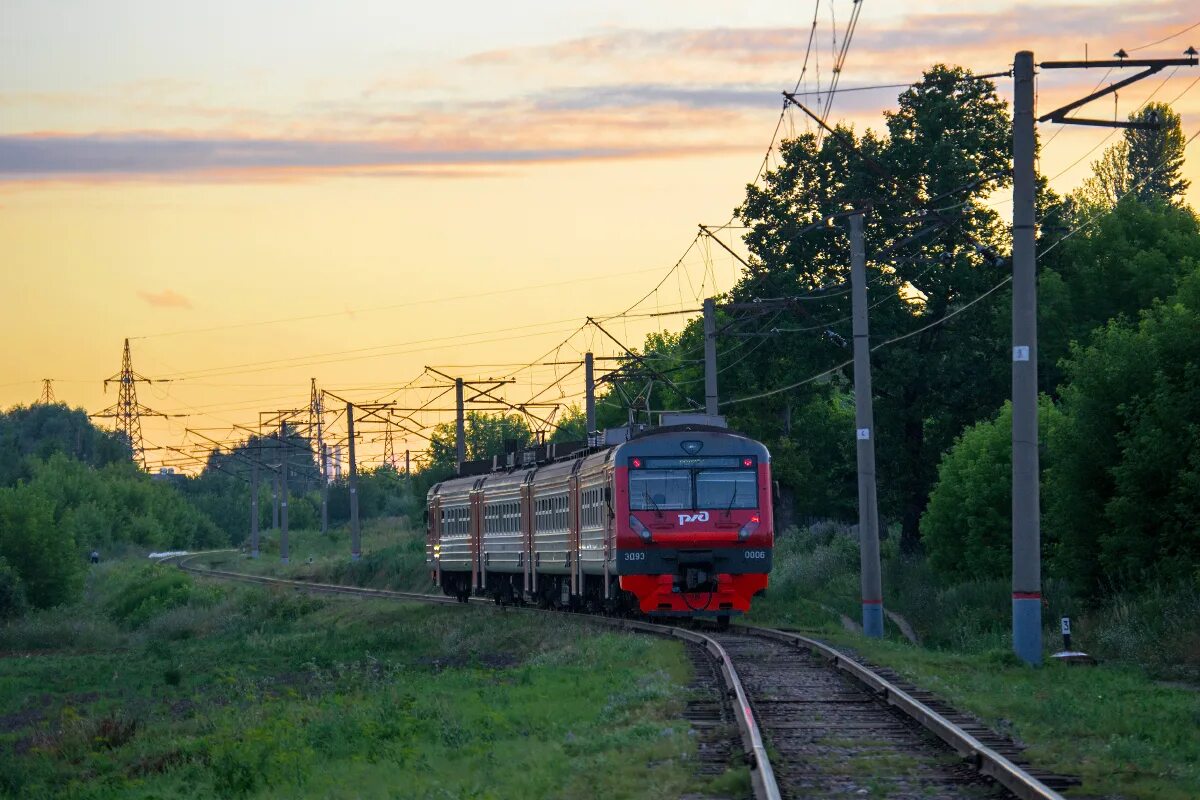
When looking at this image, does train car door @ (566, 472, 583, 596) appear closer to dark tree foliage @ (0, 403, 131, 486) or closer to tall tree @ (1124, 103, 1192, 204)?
tall tree @ (1124, 103, 1192, 204)

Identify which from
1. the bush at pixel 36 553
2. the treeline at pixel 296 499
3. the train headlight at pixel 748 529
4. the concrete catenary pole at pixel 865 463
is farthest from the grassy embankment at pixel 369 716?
the treeline at pixel 296 499

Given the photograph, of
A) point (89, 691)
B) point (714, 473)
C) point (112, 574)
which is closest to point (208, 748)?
point (714, 473)

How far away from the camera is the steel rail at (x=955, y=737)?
1054cm

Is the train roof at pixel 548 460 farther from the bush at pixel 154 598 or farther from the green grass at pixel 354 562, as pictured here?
A: the bush at pixel 154 598

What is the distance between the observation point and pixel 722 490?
29.9 meters

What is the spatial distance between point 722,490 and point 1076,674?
468 inches

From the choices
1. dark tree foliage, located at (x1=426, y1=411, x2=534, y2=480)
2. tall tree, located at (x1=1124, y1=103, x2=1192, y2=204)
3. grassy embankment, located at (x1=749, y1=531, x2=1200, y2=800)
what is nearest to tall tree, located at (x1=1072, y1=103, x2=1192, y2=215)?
tall tree, located at (x1=1124, y1=103, x2=1192, y2=204)

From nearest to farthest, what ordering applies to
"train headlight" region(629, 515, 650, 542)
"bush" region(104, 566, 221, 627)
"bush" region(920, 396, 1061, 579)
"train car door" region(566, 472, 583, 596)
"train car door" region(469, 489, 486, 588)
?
"train headlight" region(629, 515, 650, 542), "train car door" region(566, 472, 583, 596), "bush" region(920, 396, 1061, 579), "train car door" region(469, 489, 486, 588), "bush" region(104, 566, 221, 627)

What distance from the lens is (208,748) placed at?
1828 cm

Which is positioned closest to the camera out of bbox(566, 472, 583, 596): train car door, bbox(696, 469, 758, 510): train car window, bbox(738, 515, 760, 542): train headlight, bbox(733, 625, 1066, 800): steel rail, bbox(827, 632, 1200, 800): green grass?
bbox(733, 625, 1066, 800): steel rail

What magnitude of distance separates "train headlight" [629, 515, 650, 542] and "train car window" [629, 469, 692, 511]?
8.7 inches

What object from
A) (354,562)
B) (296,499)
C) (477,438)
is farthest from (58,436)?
(354,562)

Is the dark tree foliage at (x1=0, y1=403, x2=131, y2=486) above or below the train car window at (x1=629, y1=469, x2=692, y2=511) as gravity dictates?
above

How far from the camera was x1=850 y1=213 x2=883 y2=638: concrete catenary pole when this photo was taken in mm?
29406
